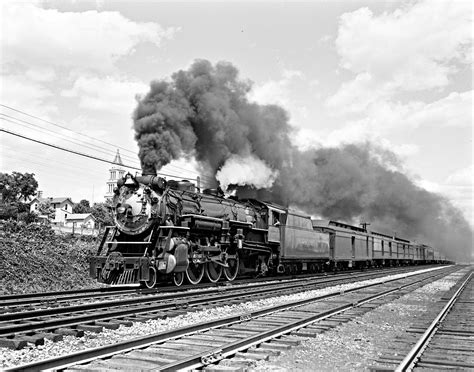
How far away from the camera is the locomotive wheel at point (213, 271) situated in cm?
1603

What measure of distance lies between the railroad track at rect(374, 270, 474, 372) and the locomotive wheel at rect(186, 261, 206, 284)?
7.43 meters

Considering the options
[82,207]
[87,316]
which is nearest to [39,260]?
[87,316]

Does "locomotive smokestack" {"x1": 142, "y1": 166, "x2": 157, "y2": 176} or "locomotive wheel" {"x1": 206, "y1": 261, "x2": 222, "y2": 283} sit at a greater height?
"locomotive smokestack" {"x1": 142, "y1": 166, "x2": 157, "y2": 176}

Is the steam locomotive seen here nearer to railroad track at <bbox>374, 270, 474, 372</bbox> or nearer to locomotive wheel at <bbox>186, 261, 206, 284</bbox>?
locomotive wheel at <bbox>186, 261, 206, 284</bbox>

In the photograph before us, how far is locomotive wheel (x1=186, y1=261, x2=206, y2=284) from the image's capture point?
15.1 meters

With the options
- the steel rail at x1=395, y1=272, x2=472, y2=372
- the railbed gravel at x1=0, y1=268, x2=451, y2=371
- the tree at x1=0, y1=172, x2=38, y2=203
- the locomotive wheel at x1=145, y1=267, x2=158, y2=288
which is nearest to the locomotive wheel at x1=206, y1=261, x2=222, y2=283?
the locomotive wheel at x1=145, y1=267, x2=158, y2=288

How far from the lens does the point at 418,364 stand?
5.67 m

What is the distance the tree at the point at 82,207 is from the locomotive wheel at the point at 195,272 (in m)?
88.4

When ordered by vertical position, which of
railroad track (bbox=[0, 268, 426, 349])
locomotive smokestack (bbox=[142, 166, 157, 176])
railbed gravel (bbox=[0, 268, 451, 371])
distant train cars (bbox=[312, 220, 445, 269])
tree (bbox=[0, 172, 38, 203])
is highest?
tree (bbox=[0, 172, 38, 203])

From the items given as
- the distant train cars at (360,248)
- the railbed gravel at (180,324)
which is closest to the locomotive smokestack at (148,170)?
the railbed gravel at (180,324)

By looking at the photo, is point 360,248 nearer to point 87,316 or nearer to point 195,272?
point 195,272

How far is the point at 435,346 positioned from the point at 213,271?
10.2m

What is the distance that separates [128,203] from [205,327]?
7558mm

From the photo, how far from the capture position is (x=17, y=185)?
7019cm
